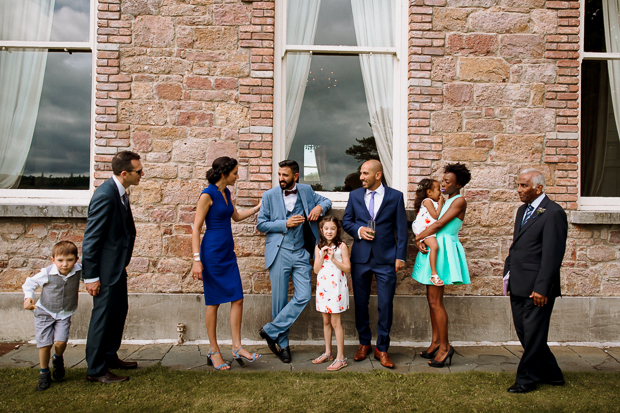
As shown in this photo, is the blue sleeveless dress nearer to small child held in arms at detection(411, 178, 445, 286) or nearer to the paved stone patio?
the paved stone patio

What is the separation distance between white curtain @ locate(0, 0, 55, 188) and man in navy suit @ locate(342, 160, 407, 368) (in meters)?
4.41

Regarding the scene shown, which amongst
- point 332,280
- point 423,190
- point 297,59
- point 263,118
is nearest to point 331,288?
point 332,280

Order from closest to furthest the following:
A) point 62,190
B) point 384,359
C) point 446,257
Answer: point 384,359, point 446,257, point 62,190

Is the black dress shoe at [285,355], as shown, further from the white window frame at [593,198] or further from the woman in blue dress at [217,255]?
the white window frame at [593,198]

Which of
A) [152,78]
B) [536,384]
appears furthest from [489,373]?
[152,78]

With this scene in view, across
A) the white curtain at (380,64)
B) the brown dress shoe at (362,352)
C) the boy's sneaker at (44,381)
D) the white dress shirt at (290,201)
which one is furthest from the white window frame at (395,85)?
the boy's sneaker at (44,381)

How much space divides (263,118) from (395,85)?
178cm

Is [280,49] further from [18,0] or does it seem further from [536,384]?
[536,384]

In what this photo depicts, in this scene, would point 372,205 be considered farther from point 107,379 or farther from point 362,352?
point 107,379

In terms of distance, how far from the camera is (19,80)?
5652 millimetres

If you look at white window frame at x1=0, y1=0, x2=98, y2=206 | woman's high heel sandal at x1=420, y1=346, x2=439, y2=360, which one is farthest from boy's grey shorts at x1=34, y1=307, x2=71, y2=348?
woman's high heel sandal at x1=420, y1=346, x2=439, y2=360

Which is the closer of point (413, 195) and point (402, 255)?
point (402, 255)

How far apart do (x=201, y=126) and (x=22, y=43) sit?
262 cm

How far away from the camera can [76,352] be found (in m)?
4.77
